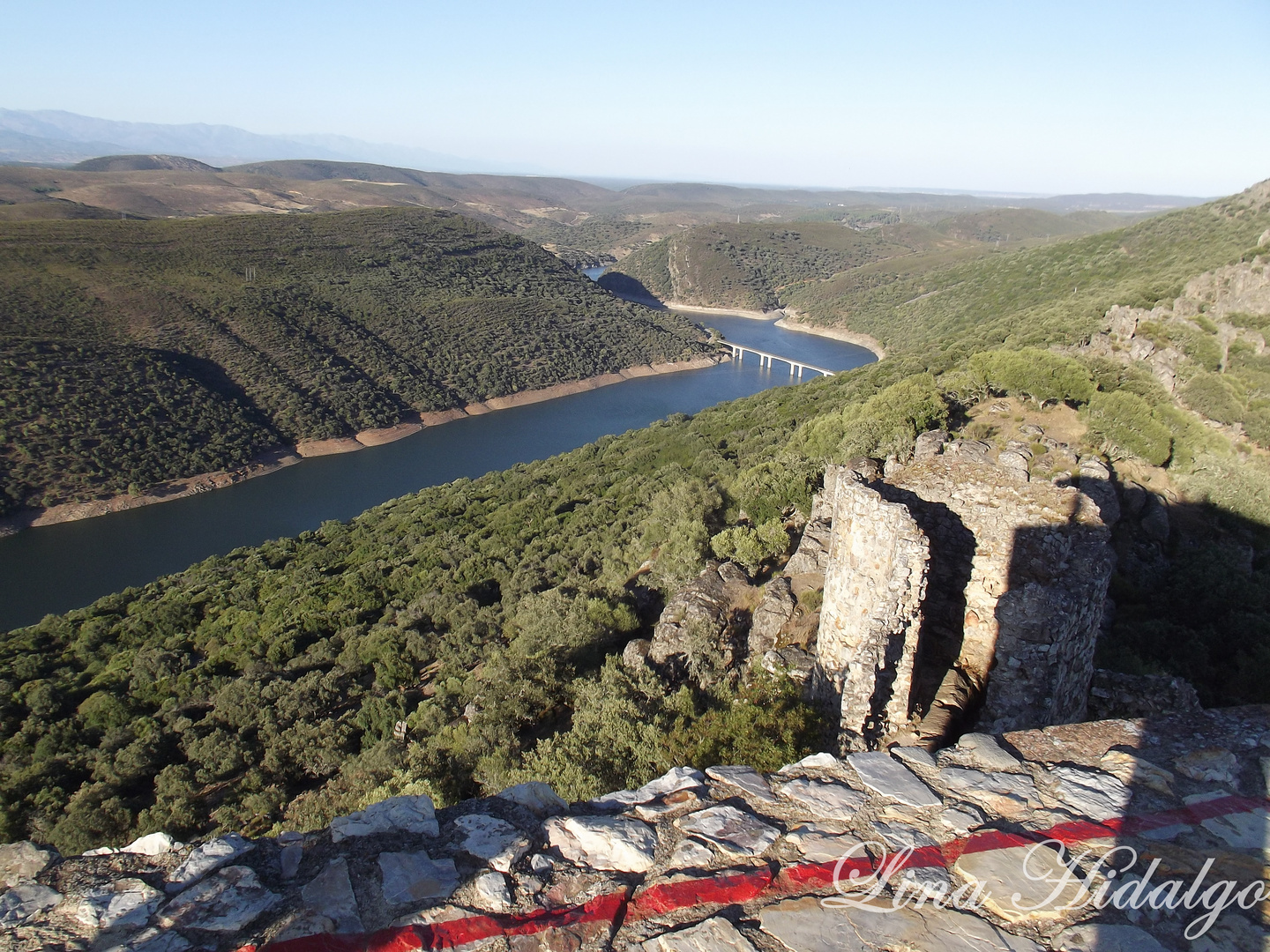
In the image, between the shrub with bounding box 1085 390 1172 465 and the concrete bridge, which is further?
the concrete bridge

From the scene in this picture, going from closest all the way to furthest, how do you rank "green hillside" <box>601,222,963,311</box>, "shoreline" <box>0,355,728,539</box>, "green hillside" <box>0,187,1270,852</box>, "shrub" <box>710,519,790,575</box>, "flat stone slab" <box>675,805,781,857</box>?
"flat stone slab" <box>675,805,781,857</box>
"green hillside" <box>0,187,1270,852</box>
"shrub" <box>710,519,790,575</box>
"shoreline" <box>0,355,728,539</box>
"green hillside" <box>601,222,963,311</box>

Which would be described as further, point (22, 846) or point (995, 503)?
point (995, 503)

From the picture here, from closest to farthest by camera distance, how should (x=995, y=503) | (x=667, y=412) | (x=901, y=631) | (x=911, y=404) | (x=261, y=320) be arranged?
1. (x=901, y=631)
2. (x=995, y=503)
3. (x=911, y=404)
4. (x=261, y=320)
5. (x=667, y=412)

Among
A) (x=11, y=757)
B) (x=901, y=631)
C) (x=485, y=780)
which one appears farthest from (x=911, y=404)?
(x=11, y=757)

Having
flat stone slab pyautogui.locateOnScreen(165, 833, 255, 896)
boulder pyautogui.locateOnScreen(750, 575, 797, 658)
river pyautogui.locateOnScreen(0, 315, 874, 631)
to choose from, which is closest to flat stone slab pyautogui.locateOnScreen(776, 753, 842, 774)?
flat stone slab pyautogui.locateOnScreen(165, 833, 255, 896)

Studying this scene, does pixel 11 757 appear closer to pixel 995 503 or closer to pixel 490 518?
pixel 490 518

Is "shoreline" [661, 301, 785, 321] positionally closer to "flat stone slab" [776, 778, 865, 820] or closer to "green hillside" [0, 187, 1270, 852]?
"green hillside" [0, 187, 1270, 852]
